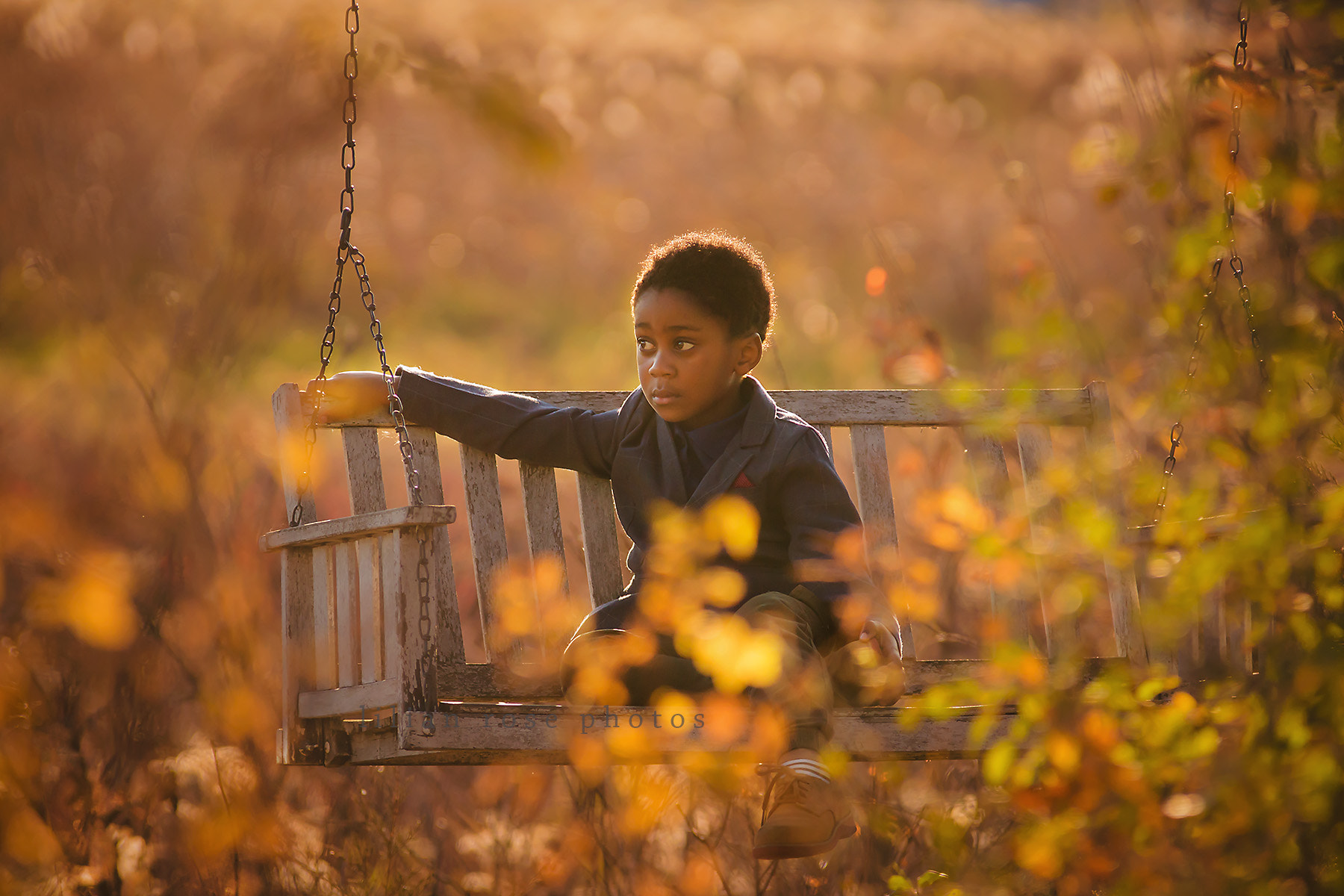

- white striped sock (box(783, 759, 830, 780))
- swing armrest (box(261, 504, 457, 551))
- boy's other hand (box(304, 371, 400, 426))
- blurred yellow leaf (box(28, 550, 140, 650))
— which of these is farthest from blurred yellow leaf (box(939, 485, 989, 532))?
blurred yellow leaf (box(28, 550, 140, 650))

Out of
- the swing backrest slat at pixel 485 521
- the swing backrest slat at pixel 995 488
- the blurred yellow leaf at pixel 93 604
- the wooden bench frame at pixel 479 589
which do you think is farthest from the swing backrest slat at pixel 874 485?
the blurred yellow leaf at pixel 93 604

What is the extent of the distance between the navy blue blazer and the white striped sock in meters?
0.42

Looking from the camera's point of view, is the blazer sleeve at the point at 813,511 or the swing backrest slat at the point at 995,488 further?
the swing backrest slat at the point at 995,488

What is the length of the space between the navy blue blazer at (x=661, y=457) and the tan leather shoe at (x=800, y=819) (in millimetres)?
458

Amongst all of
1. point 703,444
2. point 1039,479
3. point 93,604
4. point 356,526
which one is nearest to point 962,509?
point 703,444

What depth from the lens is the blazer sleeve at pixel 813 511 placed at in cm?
257

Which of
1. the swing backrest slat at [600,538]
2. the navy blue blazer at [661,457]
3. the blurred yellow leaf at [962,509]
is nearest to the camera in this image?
the blurred yellow leaf at [962,509]

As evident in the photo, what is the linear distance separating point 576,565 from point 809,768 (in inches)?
120

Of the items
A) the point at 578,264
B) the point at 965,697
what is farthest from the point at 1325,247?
the point at 578,264

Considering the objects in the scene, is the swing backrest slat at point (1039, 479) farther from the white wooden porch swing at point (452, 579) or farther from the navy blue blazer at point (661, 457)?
the navy blue blazer at point (661, 457)

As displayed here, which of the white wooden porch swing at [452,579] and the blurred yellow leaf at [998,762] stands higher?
the white wooden porch swing at [452,579]

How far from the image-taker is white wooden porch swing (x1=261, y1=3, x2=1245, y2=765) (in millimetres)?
2391

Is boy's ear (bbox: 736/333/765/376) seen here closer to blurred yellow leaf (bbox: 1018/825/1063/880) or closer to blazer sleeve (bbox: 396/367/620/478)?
blazer sleeve (bbox: 396/367/620/478)

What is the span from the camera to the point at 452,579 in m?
3.00
